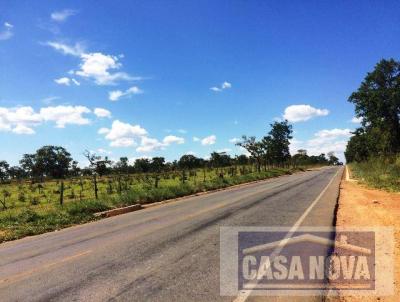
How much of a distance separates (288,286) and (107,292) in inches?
116

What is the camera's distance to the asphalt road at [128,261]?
648 cm

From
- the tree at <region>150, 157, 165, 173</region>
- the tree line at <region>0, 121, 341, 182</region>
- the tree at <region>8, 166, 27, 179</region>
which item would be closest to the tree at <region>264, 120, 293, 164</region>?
the tree line at <region>0, 121, 341, 182</region>

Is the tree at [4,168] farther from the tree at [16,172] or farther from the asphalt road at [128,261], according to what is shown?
→ the asphalt road at [128,261]

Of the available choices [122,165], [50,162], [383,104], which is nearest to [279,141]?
[383,104]

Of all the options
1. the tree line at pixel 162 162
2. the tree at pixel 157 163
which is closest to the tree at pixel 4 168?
the tree line at pixel 162 162

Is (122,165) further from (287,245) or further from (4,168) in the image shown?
(287,245)

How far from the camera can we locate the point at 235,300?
19.4ft

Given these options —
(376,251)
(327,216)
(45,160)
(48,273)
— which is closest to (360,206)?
(327,216)

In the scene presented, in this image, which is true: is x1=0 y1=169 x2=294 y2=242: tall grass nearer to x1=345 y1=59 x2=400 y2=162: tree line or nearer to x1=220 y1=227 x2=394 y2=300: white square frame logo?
x1=220 y1=227 x2=394 y2=300: white square frame logo

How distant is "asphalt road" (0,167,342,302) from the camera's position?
648cm

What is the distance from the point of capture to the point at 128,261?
8.44 m

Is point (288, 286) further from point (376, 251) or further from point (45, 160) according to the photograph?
point (45, 160)

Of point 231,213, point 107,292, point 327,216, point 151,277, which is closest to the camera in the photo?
point 107,292

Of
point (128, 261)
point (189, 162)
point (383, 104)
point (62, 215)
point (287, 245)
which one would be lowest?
point (62, 215)
